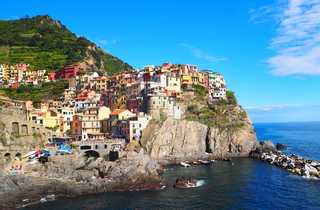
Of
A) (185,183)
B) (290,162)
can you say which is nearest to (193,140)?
(290,162)

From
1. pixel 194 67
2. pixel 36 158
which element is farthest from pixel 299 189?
pixel 194 67

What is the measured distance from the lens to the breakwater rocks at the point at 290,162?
8354 centimetres

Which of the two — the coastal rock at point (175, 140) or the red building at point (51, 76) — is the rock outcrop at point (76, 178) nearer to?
the coastal rock at point (175, 140)

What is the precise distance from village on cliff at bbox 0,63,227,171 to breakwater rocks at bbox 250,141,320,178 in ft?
75.8

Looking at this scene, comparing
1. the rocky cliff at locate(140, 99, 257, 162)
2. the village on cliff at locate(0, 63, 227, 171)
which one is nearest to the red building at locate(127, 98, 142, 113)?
the village on cliff at locate(0, 63, 227, 171)

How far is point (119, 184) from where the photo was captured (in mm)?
70438

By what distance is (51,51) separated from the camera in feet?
570

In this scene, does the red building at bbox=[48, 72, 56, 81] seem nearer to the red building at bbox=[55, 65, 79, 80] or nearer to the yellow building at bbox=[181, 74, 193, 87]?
the red building at bbox=[55, 65, 79, 80]

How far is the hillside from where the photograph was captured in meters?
161

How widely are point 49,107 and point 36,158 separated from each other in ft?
103

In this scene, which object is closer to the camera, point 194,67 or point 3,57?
point 194,67

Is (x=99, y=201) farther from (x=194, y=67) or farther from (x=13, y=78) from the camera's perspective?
(x=13, y=78)

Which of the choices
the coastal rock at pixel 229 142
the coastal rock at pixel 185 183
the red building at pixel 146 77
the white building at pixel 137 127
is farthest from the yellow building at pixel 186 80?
the coastal rock at pixel 185 183

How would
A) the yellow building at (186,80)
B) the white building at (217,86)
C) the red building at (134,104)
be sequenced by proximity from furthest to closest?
the white building at (217,86) → the yellow building at (186,80) → the red building at (134,104)
